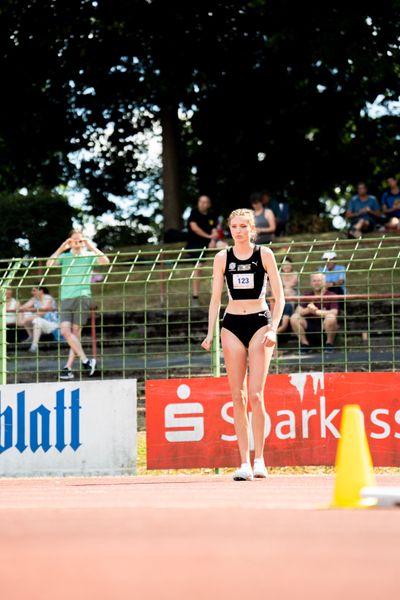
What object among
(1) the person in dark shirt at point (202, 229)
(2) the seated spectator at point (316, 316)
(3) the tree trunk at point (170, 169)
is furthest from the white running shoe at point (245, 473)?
(3) the tree trunk at point (170, 169)

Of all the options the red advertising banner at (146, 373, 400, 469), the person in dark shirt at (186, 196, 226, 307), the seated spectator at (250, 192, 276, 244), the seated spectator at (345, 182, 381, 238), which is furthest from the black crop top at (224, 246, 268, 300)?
the seated spectator at (345, 182, 381, 238)

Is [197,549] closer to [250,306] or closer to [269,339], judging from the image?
[269,339]

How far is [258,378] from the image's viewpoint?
1091cm

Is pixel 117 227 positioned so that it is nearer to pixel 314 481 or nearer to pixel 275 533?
pixel 314 481

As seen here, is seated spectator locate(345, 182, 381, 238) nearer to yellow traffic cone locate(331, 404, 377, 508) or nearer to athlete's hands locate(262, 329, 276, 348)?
athlete's hands locate(262, 329, 276, 348)

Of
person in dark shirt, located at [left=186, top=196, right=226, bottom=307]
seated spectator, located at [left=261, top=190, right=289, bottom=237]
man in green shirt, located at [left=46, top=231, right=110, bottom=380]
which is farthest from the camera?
seated spectator, located at [left=261, top=190, right=289, bottom=237]

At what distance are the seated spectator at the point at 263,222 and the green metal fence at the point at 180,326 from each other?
5.32ft

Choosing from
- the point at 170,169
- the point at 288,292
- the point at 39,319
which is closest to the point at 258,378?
the point at 288,292

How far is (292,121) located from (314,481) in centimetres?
1961

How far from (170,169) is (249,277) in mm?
19547

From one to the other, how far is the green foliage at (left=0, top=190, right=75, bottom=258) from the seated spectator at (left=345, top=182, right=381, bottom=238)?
9770mm

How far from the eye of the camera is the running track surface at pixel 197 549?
15.2ft

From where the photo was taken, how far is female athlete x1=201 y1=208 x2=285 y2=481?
10867 millimetres

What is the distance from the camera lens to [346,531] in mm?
6172
